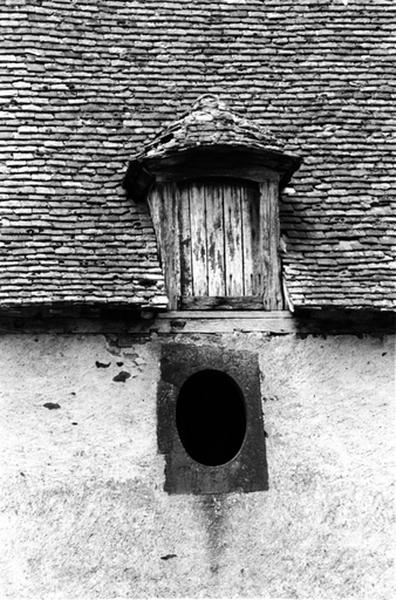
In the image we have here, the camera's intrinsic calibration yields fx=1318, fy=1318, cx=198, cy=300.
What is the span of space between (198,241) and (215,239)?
6.9 inches

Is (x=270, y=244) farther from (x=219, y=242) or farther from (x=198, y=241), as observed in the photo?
(x=198, y=241)

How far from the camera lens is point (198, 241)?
1332cm

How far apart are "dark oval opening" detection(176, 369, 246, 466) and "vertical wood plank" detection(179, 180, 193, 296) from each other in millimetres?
1168

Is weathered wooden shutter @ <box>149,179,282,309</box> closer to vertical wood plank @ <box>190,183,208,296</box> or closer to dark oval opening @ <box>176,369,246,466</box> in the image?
vertical wood plank @ <box>190,183,208,296</box>

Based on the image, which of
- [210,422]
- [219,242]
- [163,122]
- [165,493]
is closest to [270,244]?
[219,242]

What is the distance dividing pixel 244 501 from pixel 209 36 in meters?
5.50

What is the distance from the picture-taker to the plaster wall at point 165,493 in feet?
40.8

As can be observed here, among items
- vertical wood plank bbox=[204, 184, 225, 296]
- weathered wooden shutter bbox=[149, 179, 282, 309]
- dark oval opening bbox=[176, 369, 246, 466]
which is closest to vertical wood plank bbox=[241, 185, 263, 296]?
weathered wooden shutter bbox=[149, 179, 282, 309]

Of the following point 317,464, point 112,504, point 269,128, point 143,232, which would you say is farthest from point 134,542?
point 269,128

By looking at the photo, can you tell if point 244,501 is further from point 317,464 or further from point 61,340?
point 61,340

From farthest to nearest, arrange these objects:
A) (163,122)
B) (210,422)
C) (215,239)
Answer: (210,422) < (163,122) < (215,239)

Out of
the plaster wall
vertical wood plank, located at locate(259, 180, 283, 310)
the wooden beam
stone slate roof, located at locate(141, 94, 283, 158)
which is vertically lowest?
the plaster wall

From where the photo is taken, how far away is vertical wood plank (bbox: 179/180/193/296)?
13.2 m

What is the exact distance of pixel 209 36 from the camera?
49.5ft
